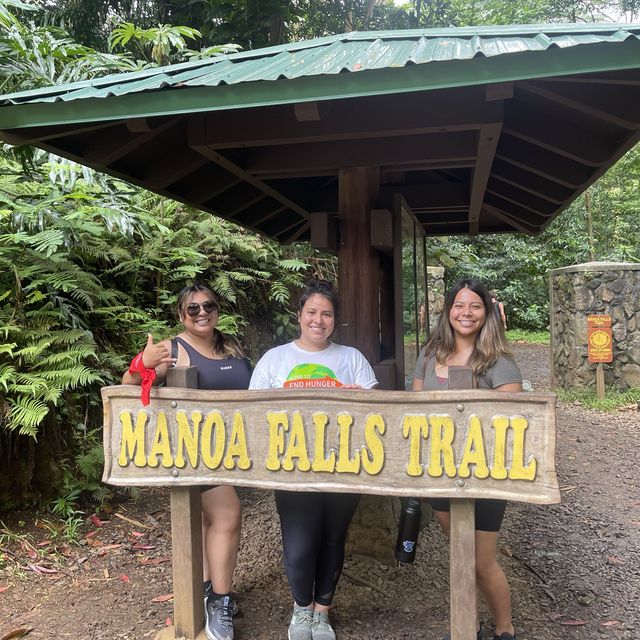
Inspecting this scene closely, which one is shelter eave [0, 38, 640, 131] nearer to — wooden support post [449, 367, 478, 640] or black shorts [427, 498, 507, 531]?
wooden support post [449, 367, 478, 640]

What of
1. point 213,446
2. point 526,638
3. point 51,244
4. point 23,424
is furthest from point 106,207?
point 526,638

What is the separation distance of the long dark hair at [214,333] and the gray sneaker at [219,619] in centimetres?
120

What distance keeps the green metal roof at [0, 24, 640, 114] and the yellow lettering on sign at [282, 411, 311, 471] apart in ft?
4.21

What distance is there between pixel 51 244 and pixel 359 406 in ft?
10.1

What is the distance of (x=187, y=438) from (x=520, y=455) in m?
1.37

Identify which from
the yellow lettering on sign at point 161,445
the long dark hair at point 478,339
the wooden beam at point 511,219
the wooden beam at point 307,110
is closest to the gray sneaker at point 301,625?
the yellow lettering on sign at point 161,445

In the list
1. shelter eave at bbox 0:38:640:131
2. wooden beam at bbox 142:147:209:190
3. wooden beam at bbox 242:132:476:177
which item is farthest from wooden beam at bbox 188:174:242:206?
shelter eave at bbox 0:38:640:131

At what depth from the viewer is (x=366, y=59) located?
213 centimetres

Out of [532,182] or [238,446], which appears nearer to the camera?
[238,446]

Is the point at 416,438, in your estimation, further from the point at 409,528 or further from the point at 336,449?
the point at 409,528

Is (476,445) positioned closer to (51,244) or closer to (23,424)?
(23,424)

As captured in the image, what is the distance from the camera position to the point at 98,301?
4883 millimetres

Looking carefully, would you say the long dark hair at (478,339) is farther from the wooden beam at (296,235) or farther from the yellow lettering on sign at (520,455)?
the wooden beam at (296,235)

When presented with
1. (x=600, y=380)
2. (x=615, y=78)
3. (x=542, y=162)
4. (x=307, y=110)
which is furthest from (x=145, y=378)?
(x=600, y=380)
